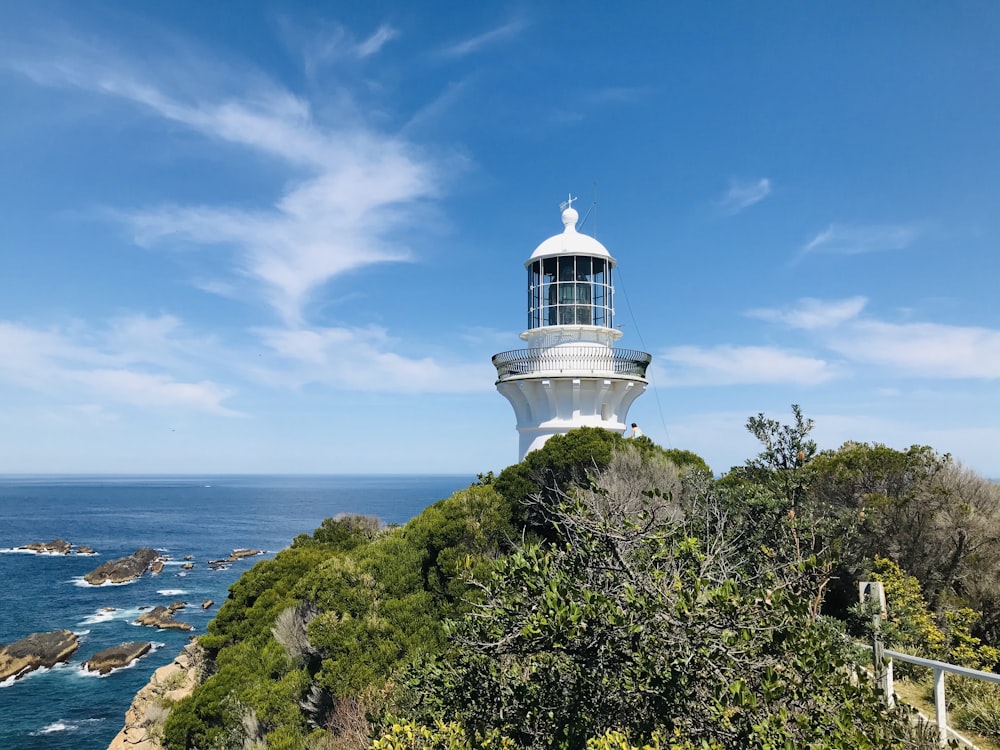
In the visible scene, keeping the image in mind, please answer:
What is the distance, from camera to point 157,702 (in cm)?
1970

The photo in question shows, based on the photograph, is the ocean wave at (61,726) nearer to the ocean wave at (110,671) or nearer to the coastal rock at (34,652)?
the ocean wave at (110,671)

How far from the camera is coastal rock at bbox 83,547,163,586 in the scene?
4847cm

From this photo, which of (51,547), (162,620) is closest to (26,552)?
(51,547)

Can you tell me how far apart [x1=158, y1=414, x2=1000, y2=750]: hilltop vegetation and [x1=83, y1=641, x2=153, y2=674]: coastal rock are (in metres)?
13.9

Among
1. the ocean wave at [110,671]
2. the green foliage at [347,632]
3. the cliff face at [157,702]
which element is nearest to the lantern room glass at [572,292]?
the green foliage at [347,632]

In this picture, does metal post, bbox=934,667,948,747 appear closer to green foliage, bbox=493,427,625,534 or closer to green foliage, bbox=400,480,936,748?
green foliage, bbox=400,480,936,748

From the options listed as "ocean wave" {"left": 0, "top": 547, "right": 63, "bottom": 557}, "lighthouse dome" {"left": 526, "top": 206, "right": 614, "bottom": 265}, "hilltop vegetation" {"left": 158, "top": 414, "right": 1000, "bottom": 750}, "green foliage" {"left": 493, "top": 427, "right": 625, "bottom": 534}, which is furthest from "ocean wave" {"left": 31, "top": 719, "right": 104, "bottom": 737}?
"ocean wave" {"left": 0, "top": 547, "right": 63, "bottom": 557}

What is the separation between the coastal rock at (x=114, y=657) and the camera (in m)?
29.1

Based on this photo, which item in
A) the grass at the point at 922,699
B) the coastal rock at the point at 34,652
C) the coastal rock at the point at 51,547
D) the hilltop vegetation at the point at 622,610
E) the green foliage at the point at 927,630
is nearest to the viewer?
the hilltop vegetation at the point at 622,610

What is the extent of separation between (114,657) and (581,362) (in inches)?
1055

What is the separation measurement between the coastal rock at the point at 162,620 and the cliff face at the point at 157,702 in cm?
1193

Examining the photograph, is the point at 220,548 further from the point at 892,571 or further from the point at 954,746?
the point at 954,746

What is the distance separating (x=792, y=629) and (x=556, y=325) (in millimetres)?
12452

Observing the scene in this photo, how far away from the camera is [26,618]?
36781 mm
